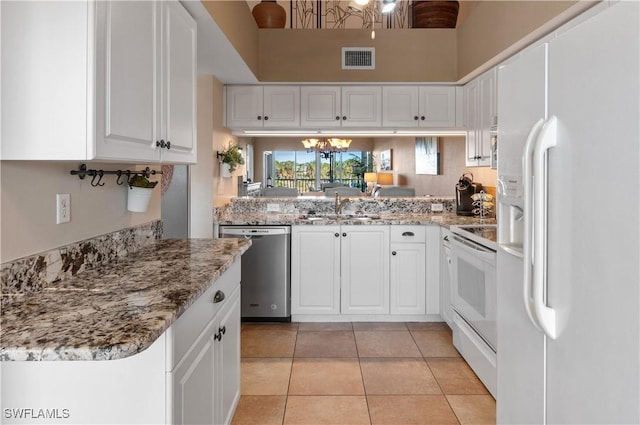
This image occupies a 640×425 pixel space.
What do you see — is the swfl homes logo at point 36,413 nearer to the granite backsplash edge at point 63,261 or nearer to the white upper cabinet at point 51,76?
the granite backsplash edge at point 63,261

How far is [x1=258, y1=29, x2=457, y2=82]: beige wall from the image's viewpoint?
4.33 meters

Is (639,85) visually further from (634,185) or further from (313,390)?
(313,390)

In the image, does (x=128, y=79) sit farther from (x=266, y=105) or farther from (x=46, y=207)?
(x=266, y=105)

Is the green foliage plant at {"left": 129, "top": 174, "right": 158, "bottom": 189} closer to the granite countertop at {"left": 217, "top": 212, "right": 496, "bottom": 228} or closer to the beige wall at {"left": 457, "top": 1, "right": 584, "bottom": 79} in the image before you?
the granite countertop at {"left": 217, "top": 212, "right": 496, "bottom": 228}

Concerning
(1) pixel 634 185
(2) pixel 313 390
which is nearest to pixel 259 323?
(2) pixel 313 390

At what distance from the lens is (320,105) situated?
4383mm

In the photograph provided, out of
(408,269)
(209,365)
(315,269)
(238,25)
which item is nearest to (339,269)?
(315,269)

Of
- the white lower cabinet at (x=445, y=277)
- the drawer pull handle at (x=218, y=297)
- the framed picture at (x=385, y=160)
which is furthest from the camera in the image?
the framed picture at (x=385, y=160)

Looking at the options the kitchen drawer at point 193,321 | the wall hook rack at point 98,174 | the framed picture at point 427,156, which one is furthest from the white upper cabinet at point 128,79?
the framed picture at point 427,156

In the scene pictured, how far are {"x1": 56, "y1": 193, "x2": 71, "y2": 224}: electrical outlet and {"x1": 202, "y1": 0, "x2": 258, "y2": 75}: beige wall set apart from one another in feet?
4.38

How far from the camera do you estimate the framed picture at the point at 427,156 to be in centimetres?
603

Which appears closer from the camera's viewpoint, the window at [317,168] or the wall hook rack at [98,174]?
the wall hook rack at [98,174]

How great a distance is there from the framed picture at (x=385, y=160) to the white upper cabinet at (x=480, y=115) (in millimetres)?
5600

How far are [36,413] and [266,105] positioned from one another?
139 inches
